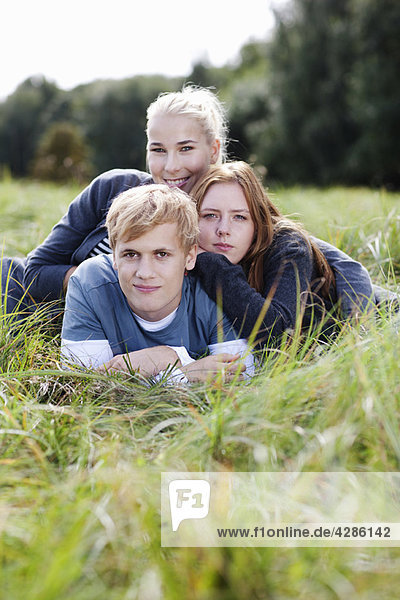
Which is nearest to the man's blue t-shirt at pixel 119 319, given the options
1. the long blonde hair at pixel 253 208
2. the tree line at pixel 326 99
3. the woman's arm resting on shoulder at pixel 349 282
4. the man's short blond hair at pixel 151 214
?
the man's short blond hair at pixel 151 214

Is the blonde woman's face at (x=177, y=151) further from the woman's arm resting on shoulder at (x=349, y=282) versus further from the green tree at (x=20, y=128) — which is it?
the green tree at (x=20, y=128)

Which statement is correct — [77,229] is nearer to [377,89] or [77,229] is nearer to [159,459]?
[159,459]

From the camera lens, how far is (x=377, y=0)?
659 inches

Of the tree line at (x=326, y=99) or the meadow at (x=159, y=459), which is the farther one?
the tree line at (x=326, y=99)

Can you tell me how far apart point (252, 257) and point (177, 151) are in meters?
0.82

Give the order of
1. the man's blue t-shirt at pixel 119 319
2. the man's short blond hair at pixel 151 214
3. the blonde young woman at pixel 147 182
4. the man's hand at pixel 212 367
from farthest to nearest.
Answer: the blonde young woman at pixel 147 182 → the man's blue t-shirt at pixel 119 319 → the man's short blond hair at pixel 151 214 → the man's hand at pixel 212 367

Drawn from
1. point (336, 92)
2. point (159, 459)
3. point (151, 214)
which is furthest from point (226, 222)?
point (336, 92)

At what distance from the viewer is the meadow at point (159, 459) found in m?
1.23

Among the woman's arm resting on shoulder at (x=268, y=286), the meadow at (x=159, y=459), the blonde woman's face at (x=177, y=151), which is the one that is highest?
the blonde woman's face at (x=177, y=151)

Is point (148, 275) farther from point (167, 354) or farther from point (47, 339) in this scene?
point (47, 339)

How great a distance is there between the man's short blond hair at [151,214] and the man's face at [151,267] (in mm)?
32

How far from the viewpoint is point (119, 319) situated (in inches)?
103

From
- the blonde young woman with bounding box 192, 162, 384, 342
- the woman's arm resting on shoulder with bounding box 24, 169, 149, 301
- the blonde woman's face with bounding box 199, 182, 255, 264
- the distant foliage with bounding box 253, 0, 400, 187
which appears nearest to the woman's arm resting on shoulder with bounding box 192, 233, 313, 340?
the blonde young woman with bounding box 192, 162, 384, 342

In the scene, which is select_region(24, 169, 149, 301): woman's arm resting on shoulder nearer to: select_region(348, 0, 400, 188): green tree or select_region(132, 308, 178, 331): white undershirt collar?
select_region(132, 308, 178, 331): white undershirt collar
